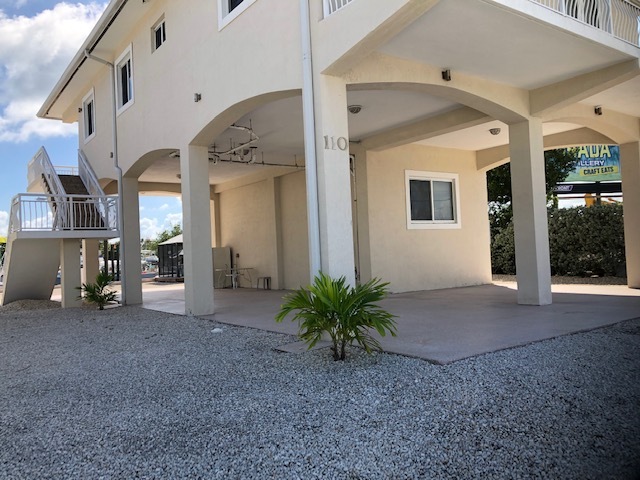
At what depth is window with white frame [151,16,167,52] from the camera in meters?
10.8

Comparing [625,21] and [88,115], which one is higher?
[88,115]

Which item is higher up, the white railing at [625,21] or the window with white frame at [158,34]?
the window with white frame at [158,34]

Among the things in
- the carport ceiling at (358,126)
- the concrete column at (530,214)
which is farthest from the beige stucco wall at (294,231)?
the concrete column at (530,214)

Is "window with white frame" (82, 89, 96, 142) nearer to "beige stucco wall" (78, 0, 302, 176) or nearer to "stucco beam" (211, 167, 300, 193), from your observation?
"beige stucco wall" (78, 0, 302, 176)

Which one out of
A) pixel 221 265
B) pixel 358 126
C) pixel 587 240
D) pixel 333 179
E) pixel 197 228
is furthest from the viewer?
pixel 221 265

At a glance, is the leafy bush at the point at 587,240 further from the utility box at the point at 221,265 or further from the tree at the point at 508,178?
the utility box at the point at 221,265

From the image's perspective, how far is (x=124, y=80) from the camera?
12.9 m

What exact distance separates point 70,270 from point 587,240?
44.3 ft

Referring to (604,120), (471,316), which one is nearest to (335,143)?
(471,316)

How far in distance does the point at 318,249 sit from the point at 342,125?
5.07 feet

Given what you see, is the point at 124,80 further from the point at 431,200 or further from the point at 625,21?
the point at 625,21

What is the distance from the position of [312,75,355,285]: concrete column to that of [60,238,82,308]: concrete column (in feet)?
29.6

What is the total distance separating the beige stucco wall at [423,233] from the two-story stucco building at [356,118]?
41mm

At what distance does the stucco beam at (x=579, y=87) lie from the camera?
7.23 metres
